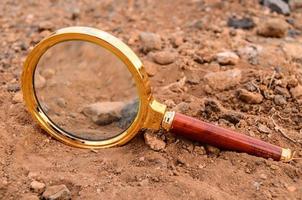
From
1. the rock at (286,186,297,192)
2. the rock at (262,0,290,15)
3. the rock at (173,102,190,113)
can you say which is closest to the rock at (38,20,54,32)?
the rock at (173,102,190,113)

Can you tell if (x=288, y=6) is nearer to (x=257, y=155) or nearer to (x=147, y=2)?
(x=147, y=2)

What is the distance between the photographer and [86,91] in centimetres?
237

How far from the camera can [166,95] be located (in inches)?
89.8

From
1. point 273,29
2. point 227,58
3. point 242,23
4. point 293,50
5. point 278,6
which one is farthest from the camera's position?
point 278,6

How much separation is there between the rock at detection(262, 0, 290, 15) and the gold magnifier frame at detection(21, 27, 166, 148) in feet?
3.99

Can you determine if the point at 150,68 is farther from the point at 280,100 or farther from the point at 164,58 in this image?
the point at 280,100

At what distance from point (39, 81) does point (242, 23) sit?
114cm

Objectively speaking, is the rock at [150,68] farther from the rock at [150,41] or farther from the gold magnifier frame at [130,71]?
the gold magnifier frame at [130,71]

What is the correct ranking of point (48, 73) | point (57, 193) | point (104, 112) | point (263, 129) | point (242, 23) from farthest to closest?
point (242, 23) → point (48, 73) → point (104, 112) → point (263, 129) → point (57, 193)

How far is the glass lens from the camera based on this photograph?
2.12 m

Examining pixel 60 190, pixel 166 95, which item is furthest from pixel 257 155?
pixel 60 190

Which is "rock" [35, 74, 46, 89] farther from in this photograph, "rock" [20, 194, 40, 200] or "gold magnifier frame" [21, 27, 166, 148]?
"rock" [20, 194, 40, 200]

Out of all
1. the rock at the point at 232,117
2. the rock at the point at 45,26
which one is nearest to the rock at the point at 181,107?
the rock at the point at 232,117

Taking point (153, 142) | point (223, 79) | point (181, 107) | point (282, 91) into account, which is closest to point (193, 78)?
point (223, 79)
